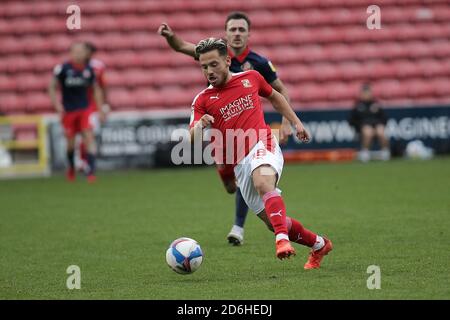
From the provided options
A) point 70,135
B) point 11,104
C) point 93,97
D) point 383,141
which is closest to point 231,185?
point 70,135

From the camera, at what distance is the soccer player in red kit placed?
22.0ft

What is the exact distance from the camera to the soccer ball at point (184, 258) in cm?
655

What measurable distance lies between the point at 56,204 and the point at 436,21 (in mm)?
13274

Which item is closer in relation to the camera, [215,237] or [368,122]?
[215,237]

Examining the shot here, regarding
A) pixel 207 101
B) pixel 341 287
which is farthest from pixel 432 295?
pixel 207 101

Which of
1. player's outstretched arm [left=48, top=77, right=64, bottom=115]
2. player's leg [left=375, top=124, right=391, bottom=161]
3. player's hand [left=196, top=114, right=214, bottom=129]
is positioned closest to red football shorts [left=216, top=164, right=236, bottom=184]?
player's hand [left=196, top=114, right=214, bottom=129]

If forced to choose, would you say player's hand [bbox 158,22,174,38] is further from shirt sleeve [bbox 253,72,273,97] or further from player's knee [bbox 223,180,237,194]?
player's knee [bbox 223,180,237,194]

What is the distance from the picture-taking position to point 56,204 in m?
12.2

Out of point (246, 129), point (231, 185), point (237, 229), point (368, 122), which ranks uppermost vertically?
point (246, 129)

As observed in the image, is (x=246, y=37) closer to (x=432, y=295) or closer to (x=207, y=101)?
(x=207, y=101)

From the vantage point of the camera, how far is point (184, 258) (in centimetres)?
655

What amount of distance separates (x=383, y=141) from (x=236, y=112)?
1206cm

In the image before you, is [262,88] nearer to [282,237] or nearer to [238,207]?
[282,237]
